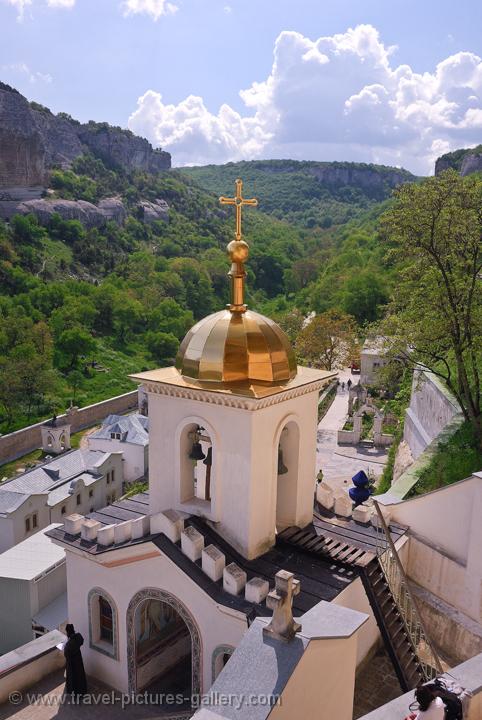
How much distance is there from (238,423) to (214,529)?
178 centimetres

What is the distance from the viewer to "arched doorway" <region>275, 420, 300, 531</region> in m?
9.32

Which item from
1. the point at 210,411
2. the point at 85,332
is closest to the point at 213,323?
the point at 210,411

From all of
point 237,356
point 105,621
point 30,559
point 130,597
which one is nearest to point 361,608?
point 130,597

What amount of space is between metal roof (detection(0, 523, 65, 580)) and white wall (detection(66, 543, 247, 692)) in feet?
25.8

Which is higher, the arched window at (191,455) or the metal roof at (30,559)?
the arched window at (191,455)

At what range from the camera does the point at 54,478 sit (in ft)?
91.2

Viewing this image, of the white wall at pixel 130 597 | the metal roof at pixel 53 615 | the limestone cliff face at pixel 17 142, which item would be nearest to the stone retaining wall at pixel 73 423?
the metal roof at pixel 53 615

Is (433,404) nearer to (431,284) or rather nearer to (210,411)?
(431,284)

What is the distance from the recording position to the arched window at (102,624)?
917 centimetres

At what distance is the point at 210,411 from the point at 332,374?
243 cm

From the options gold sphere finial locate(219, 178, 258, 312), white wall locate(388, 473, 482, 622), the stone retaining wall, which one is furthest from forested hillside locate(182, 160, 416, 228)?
gold sphere finial locate(219, 178, 258, 312)

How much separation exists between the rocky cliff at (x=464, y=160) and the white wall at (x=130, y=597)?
76.7 meters

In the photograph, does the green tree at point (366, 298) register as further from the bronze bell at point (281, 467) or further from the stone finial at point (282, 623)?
the stone finial at point (282, 623)

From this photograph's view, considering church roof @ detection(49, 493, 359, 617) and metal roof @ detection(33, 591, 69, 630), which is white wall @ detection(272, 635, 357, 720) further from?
metal roof @ detection(33, 591, 69, 630)
